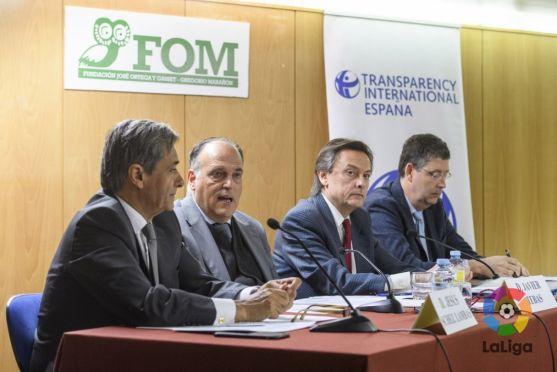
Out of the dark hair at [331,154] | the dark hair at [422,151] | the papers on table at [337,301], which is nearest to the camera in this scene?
the papers on table at [337,301]

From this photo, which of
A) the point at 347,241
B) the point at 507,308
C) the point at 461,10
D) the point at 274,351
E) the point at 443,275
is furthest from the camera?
the point at 461,10

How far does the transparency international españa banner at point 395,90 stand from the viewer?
584 cm

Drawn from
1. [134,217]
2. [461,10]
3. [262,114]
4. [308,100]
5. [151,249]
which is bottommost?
[151,249]

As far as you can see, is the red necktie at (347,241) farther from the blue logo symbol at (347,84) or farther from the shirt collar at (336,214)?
the blue logo symbol at (347,84)

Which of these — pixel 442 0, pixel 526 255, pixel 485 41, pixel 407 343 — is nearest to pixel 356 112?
pixel 442 0

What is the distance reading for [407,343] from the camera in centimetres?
194

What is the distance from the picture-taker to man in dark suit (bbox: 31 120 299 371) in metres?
2.30

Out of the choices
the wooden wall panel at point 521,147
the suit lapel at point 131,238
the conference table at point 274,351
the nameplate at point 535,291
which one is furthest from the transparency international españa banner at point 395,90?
the conference table at point 274,351

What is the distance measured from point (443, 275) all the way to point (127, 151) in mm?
1428

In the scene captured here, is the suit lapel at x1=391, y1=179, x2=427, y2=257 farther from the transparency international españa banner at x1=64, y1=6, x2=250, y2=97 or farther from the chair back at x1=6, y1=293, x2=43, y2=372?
the chair back at x1=6, y1=293, x2=43, y2=372

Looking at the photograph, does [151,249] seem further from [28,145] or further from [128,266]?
[28,145]

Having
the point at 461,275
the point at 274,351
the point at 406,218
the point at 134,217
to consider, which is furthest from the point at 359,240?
the point at 274,351

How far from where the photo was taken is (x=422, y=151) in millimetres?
4891

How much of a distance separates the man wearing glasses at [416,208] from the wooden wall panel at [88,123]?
5.57ft
